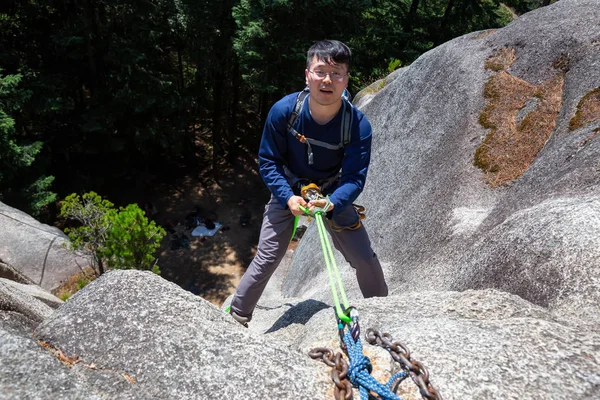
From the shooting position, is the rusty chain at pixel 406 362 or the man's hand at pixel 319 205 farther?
the man's hand at pixel 319 205

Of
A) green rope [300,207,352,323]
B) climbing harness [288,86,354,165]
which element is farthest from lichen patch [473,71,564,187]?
green rope [300,207,352,323]

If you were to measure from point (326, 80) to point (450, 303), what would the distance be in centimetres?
219

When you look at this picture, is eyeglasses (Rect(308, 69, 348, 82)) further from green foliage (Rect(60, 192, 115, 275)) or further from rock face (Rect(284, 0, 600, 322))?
green foliage (Rect(60, 192, 115, 275))

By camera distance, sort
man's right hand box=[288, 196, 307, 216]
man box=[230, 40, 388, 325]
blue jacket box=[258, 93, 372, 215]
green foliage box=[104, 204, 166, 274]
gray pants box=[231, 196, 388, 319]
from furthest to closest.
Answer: green foliage box=[104, 204, 166, 274] → gray pants box=[231, 196, 388, 319] → blue jacket box=[258, 93, 372, 215] → man's right hand box=[288, 196, 307, 216] → man box=[230, 40, 388, 325]

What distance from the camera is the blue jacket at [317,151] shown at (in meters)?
4.28

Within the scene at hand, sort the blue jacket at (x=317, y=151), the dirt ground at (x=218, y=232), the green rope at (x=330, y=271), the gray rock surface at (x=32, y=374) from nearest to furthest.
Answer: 1. the gray rock surface at (x=32, y=374)
2. the green rope at (x=330, y=271)
3. the blue jacket at (x=317, y=151)
4. the dirt ground at (x=218, y=232)

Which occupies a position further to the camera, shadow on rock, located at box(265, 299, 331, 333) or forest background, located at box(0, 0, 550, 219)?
forest background, located at box(0, 0, 550, 219)

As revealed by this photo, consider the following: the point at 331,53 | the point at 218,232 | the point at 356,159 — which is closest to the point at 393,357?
the point at 356,159

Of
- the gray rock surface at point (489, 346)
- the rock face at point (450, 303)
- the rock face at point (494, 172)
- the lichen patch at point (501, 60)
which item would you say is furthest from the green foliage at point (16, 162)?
the gray rock surface at point (489, 346)

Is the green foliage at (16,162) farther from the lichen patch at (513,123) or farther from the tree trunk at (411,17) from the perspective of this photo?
the tree trunk at (411,17)

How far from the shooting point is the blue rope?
2.41 meters

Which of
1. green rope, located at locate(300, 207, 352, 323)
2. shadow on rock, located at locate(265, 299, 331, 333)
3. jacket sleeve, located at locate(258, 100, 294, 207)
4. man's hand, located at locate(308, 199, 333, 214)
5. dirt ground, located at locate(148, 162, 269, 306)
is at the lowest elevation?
A: dirt ground, located at locate(148, 162, 269, 306)

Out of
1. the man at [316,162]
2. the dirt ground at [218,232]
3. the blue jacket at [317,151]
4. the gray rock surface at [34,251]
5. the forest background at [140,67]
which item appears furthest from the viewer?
the dirt ground at [218,232]

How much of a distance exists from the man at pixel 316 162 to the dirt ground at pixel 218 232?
13517 millimetres
